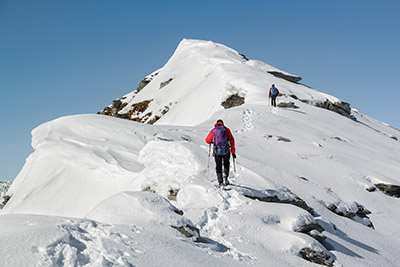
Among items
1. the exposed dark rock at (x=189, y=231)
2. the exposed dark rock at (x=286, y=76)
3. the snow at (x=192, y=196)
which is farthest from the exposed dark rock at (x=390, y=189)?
the exposed dark rock at (x=286, y=76)

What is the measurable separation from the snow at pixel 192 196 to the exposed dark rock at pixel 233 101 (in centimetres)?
733

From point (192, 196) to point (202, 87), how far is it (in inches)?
1307

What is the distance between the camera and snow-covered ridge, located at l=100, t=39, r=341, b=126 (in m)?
36.6

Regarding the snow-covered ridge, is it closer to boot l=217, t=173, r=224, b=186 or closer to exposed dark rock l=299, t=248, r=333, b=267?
boot l=217, t=173, r=224, b=186

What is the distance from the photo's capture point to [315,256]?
7953 millimetres

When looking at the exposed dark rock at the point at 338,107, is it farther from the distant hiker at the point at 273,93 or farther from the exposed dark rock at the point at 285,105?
the distant hiker at the point at 273,93

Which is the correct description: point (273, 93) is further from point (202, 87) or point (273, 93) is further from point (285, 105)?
point (202, 87)

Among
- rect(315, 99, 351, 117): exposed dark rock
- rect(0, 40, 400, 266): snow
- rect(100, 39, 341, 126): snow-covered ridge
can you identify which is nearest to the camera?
rect(0, 40, 400, 266): snow

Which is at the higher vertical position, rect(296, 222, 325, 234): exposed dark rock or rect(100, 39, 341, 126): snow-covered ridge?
rect(100, 39, 341, 126): snow-covered ridge

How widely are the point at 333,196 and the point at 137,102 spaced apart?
44599 mm

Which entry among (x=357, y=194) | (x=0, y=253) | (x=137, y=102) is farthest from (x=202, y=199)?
(x=137, y=102)

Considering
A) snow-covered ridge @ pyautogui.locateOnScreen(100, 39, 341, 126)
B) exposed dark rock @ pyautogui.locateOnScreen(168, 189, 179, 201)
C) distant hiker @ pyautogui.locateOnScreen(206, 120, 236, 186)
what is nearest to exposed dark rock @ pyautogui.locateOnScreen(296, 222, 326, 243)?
distant hiker @ pyautogui.locateOnScreen(206, 120, 236, 186)

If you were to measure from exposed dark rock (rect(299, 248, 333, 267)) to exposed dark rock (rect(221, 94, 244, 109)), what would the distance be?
89.7 feet

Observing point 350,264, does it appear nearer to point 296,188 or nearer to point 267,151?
point 296,188
